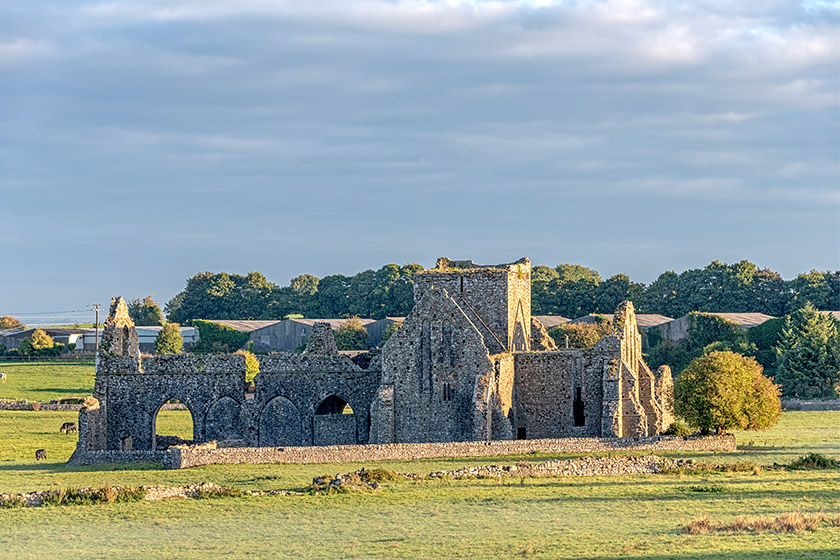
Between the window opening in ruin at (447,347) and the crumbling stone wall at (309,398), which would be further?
the crumbling stone wall at (309,398)

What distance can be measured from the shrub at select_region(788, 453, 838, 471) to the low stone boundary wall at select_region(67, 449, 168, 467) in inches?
1068

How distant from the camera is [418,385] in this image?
60000mm

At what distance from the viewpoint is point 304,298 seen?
154875 mm

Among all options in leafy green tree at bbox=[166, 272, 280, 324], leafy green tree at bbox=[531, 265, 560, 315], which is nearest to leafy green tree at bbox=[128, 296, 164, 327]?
leafy green tree at bbox=[166, 272, 280, 324]

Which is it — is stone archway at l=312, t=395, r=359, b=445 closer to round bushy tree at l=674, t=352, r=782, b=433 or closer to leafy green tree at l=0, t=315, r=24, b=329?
round bushy tree at l=674, t=352, r=782, b=433

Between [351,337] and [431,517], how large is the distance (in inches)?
2974

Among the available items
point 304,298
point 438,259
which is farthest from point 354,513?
point 304,298

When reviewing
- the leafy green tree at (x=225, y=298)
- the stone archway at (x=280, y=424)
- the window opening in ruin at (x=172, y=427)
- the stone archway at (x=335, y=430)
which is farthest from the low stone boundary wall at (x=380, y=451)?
the leafy green tree at (x=225, y=298)

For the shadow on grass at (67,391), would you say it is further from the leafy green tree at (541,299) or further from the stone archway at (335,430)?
the leafy green tree at (541,299)

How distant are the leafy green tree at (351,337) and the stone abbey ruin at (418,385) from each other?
48.2 m

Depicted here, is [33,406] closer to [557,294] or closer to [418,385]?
[418,385]

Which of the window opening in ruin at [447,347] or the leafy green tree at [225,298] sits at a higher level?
the leafy green tree at [225,298]

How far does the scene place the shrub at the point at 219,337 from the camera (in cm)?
12050

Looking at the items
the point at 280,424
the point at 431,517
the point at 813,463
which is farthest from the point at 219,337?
the point at 431,517
